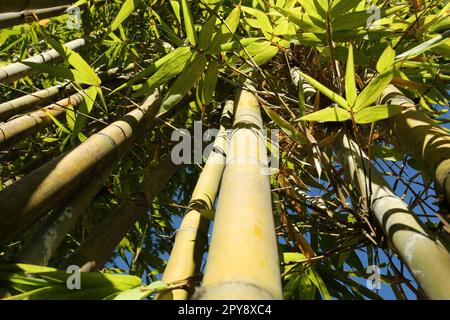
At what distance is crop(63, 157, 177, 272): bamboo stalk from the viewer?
0.95 m

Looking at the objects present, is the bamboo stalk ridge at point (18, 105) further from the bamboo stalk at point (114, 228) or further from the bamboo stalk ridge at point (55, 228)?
the bamboo stalk ridge at point (55, 228)

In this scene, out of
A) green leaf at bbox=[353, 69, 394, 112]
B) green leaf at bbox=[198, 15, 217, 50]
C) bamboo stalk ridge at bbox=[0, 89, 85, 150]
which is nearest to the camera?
green leaf at bbox=[353, 69, 394, 112]

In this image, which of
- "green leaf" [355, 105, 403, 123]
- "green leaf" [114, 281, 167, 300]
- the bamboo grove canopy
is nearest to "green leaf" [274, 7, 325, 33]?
the bamboo grove canopy

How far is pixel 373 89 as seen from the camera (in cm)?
76

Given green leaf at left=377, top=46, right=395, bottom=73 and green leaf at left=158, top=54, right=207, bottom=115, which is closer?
green leaf at left=377, top=46, right=395, bottom=73

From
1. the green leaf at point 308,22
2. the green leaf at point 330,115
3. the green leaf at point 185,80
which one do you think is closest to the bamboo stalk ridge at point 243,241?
the green leaf at point 330,115

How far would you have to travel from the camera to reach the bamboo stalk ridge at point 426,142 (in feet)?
2.23

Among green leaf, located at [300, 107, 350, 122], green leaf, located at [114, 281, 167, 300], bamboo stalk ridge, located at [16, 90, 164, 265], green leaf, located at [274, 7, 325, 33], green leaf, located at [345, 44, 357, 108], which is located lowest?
green leaf, located at [114, 281, 167, 300]

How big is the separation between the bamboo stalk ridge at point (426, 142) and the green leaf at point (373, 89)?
110 millimetres

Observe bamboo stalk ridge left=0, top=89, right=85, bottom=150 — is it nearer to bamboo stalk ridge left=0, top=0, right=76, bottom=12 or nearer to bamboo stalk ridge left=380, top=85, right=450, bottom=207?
bamboo stalk ridge left=0, top=0, right=76, bottom=12

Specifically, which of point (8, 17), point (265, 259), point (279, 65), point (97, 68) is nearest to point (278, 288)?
point (265, 259)

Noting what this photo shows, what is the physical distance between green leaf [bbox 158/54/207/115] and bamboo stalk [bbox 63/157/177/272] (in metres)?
0.34

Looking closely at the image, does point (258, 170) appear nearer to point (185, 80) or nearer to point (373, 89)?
point (373, 89)

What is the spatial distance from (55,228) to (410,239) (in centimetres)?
67
